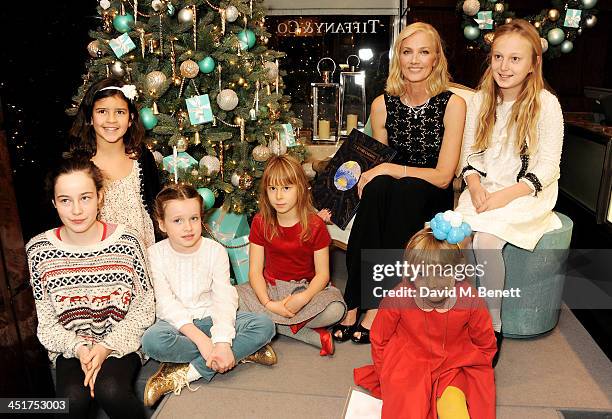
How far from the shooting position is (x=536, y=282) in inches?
102

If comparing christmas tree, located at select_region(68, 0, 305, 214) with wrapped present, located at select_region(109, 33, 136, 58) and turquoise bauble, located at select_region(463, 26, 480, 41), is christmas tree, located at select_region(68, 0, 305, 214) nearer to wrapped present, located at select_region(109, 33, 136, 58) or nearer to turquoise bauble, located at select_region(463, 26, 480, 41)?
wrapped present, located at select_region(109, 33, 136, 58)

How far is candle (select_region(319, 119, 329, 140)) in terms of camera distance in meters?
4.28

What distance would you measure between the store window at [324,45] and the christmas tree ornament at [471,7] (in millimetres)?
848

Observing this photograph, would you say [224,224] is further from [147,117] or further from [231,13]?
[231,13]

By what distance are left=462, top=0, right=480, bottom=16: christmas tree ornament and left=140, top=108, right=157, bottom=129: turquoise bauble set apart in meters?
3.19

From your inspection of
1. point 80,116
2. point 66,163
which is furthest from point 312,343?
point 80,116

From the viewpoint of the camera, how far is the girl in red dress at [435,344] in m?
2.00

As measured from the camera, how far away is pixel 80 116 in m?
2.58

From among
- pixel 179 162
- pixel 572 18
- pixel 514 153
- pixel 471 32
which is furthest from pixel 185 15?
pixel 572 18

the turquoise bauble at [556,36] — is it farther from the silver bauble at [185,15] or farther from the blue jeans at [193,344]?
the blue jeans at [193,344]

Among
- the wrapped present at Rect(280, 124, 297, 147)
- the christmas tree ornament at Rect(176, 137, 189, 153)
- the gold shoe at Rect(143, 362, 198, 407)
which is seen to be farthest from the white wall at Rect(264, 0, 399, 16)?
the gold shoe at Rect(143, 362, 198, 407)

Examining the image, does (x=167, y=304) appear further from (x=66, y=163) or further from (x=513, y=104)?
(x=513, y=104)

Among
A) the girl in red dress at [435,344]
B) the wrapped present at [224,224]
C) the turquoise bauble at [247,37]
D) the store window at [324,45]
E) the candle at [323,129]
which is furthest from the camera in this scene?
the store window at [324,45]

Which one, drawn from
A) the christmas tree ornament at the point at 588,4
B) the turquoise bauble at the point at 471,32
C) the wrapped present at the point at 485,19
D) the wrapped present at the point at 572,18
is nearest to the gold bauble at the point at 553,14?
the wrapped present at the point at 572,18
